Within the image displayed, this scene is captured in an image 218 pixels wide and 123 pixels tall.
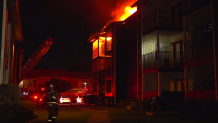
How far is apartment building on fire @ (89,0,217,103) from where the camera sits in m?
15.4

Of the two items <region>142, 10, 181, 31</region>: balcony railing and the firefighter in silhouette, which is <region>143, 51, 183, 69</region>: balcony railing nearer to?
<region>142, 10, 181, 31</region>: balcony railing

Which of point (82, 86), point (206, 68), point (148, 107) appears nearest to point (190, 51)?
point (206, 68)

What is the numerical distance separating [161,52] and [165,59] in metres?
0.60

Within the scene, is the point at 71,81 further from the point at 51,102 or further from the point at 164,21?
the point at 51,102

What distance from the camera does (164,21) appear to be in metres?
19.7

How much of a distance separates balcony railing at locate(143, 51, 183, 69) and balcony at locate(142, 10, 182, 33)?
1834 mm

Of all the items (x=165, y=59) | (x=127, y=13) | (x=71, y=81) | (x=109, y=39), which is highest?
(x=127, y=13)

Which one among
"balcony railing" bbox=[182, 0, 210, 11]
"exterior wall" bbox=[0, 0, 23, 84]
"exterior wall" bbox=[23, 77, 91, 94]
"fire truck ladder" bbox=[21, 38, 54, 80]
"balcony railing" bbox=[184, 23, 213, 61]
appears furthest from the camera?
"exterior wall" bbox=[23, 77, 91, 94]

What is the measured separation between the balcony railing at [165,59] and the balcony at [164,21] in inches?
72.2

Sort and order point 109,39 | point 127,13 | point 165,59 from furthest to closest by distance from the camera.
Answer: point 109,39
point 127,13
point 165,59

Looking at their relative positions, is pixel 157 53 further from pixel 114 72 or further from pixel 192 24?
pixel 114 72

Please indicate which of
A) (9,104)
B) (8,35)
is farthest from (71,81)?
(9,104)

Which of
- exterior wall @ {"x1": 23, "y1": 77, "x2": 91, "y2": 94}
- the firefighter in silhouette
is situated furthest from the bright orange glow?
exterior wall @ {"x1": 23, "y1": 77, "x2": 91, "y2": 94}

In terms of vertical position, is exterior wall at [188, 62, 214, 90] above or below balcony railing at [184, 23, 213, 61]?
below
